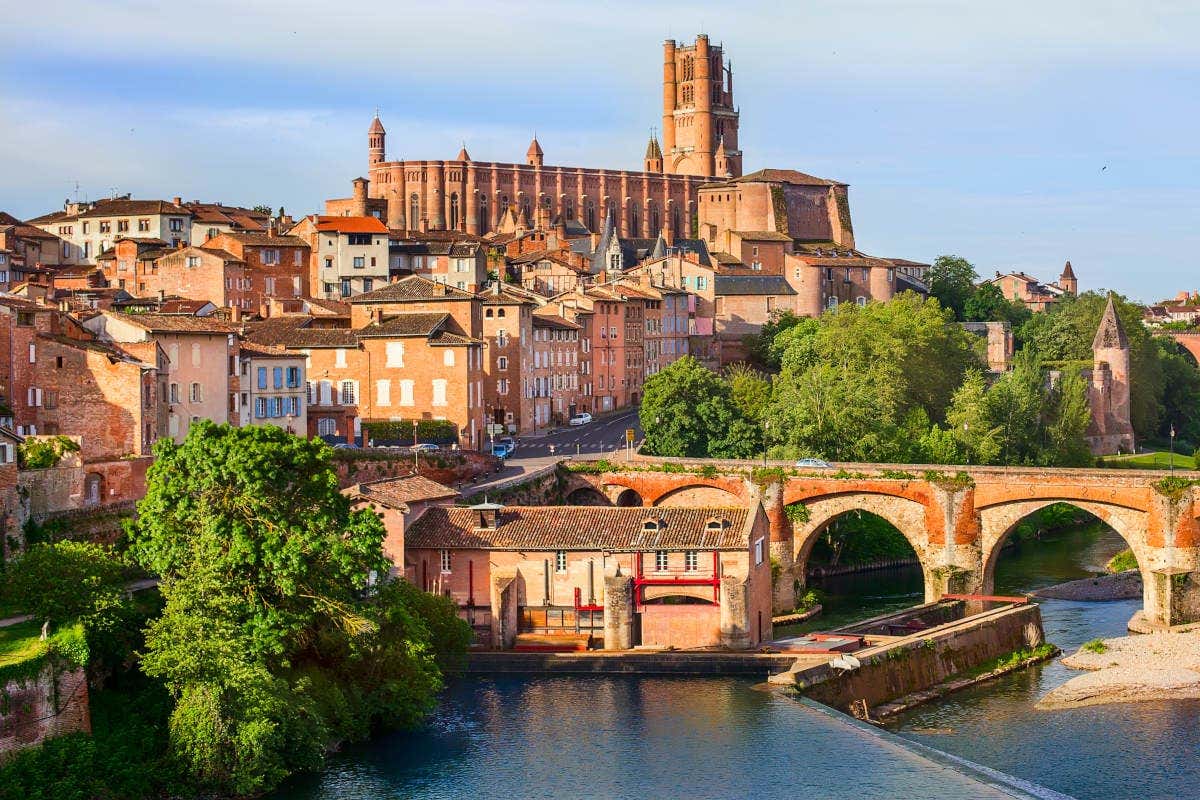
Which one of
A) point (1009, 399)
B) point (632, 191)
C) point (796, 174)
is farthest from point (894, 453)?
point (632, 191)

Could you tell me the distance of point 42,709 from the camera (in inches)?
1487

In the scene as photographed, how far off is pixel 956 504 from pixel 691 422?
17340mm

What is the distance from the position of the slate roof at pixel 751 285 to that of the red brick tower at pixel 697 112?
1641 inches

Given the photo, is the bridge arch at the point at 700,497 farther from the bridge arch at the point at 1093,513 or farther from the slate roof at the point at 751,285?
the slate roof at the point at 751,285

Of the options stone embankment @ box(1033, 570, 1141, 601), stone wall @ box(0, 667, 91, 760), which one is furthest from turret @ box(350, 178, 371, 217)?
stone wall @ box(0, 667, 91, 760)

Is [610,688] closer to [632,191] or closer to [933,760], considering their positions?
[933,760]

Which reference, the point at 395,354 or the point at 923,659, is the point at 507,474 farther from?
the point at 923,659

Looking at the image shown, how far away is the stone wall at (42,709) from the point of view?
36.9m

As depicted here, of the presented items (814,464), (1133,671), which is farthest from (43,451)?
(1133,671)

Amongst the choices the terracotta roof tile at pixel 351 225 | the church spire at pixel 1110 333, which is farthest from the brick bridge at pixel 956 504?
the church spire at pixel 1110 333

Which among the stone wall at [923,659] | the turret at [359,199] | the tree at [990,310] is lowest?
the stone wall at [923,659]

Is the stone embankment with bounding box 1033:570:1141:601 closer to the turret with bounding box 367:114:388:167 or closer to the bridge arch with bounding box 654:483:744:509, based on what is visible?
the bridge arch with bounding box 654:483:744:509

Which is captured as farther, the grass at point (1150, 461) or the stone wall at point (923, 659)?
the grass at point (1150, 461)

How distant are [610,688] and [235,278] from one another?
48173 mm
